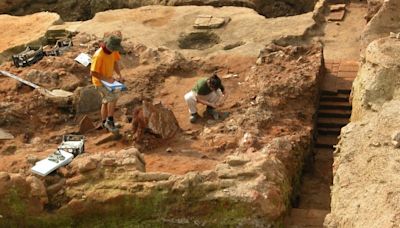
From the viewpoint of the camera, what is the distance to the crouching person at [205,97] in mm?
8609

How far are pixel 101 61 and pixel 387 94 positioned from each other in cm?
340

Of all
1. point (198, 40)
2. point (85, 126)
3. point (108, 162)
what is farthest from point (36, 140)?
point (198, 40)

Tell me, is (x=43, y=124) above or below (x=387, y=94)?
below

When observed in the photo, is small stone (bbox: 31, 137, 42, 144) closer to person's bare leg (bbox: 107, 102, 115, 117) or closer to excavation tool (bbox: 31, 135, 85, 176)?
excavation tool (bbox: 31, 135, 85, 176)

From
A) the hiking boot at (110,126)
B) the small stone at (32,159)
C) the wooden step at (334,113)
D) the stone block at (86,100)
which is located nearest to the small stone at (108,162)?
the small stone at (32,159)

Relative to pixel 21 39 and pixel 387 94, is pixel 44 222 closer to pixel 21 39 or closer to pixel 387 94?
pixel 387 94

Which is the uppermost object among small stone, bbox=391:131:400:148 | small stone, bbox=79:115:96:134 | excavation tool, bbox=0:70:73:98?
small stone, bbox=391:131:400:148

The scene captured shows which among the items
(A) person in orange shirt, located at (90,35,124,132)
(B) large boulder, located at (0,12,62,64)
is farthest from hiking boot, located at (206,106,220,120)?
(B) large boulder, located at (0,12,62,64)

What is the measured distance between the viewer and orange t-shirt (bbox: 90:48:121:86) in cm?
827

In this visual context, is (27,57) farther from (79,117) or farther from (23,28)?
(23,28)

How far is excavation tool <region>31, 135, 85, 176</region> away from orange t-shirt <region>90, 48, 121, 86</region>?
2.55 feet

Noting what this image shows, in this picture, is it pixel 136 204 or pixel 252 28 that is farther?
pixel 252 28

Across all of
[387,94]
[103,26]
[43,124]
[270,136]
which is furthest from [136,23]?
[387,94]

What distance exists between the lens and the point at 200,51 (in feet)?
35.4
